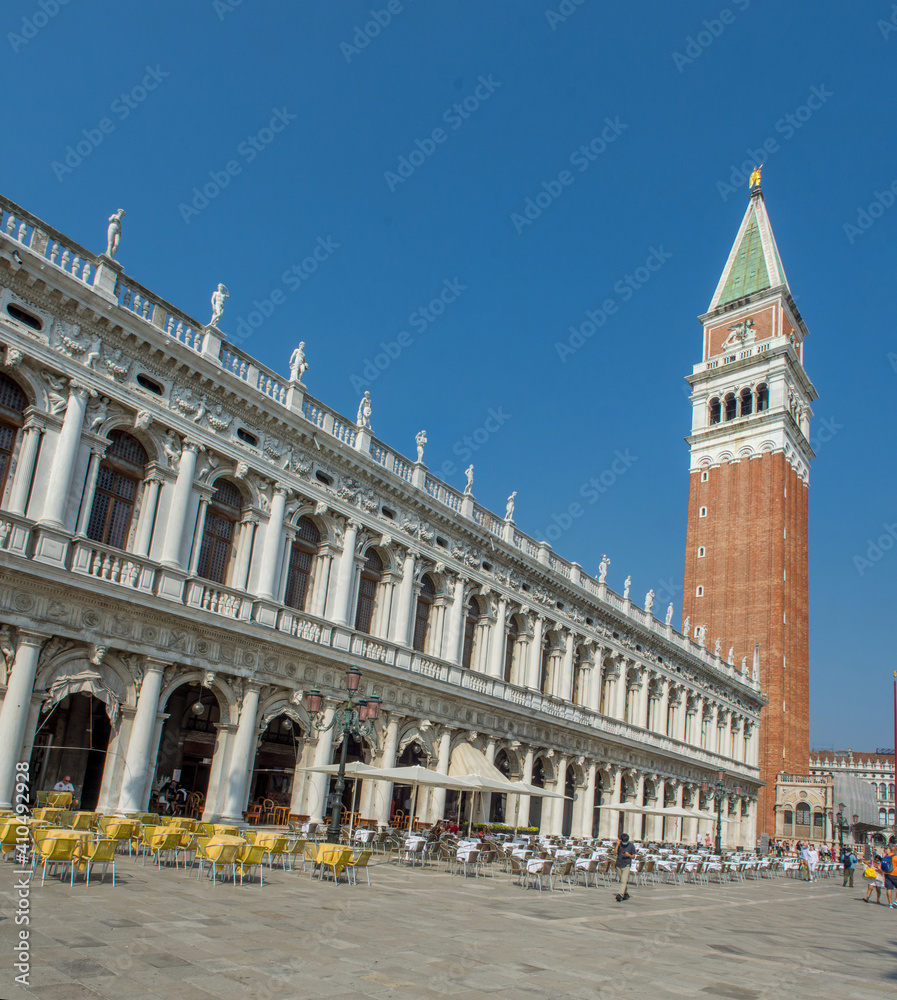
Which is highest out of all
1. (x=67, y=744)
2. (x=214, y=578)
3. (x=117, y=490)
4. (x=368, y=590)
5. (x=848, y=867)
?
(x=117, y=490)

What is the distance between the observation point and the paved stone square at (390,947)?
7.43 meters

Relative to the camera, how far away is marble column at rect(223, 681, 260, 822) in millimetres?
21730

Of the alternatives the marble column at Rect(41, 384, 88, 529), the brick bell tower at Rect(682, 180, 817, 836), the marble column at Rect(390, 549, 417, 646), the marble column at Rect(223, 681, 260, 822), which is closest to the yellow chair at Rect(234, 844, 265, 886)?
the marble column at Rect(223, 681, 260, 822)

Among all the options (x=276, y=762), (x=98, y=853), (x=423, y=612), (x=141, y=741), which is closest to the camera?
(x=98, y=853)

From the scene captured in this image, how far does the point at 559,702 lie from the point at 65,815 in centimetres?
2455

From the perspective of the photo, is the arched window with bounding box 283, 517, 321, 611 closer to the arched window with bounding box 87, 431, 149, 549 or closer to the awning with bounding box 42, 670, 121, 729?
the arched window with bounding box 87, 431, 149, 549

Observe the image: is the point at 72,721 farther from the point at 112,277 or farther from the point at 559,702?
the point at 559,702

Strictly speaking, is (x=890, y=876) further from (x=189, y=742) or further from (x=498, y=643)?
(x=189, y=742)

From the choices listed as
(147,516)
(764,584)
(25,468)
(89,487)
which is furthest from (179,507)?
(764,584)

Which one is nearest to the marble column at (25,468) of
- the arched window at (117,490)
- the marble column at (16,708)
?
the arched window at (117,490)

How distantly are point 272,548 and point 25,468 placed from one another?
715 cm

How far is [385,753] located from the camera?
88.0 ft

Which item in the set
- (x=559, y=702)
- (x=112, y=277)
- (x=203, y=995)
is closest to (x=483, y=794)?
(x=559, y=702)

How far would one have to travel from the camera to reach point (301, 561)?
2573cm
